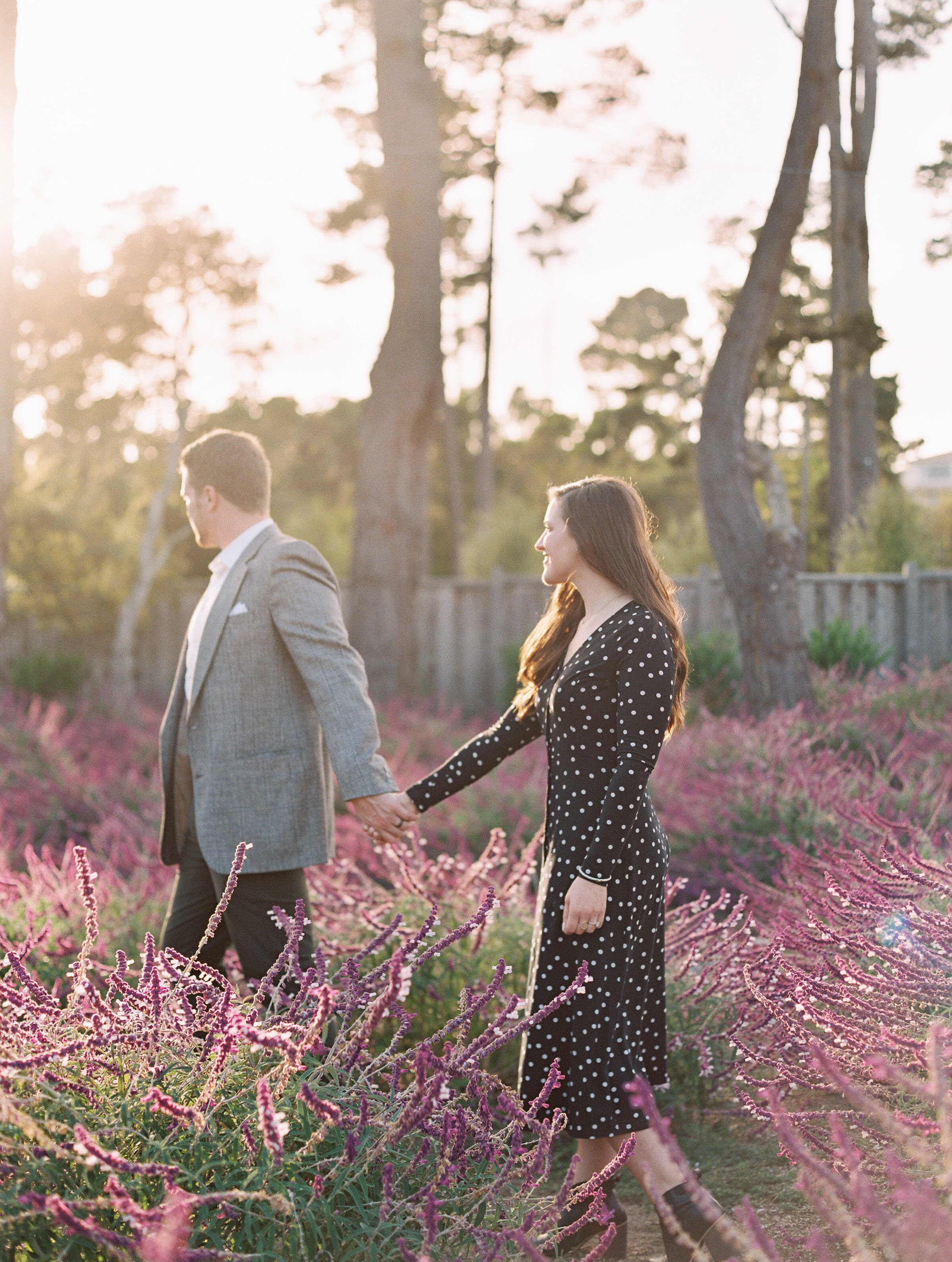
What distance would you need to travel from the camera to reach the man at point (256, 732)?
10.3 ft

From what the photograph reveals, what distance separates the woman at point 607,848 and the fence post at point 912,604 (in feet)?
33.2

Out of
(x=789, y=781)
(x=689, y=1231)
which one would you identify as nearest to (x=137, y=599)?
(x=789, y=781)

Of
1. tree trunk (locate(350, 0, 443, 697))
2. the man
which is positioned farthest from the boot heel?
tree trunk (locate(350, 0, 443, 697))

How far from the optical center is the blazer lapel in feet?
10.6

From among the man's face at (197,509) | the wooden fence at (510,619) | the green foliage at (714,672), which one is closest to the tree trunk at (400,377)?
the wooden fence at (510,619)

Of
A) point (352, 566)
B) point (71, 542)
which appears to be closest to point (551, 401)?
point (71, 542)

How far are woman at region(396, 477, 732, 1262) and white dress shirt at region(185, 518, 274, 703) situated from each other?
0.84 m

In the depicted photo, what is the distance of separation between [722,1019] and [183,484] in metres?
2.13

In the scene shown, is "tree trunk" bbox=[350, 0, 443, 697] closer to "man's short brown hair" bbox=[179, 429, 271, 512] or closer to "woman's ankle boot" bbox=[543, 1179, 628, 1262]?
"man's short brown hair" bbox=[179, 429, 271, 512]

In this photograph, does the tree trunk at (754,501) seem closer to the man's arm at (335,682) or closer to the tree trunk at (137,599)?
the man's arm at (335,682)

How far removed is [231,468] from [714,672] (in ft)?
21.7

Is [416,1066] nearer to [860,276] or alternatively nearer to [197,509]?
[197,509]

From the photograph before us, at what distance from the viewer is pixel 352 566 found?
37.0ft

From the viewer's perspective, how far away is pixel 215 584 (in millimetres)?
3377
